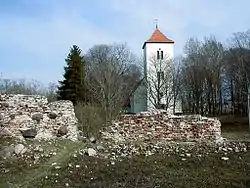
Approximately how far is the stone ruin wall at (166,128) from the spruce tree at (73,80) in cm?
1835

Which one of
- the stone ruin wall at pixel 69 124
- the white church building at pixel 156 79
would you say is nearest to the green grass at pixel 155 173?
the stone ruin wall at pixel 69 124

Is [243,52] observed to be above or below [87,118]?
above

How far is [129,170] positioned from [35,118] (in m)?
4.05

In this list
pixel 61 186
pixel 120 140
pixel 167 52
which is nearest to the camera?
pixel 61 186

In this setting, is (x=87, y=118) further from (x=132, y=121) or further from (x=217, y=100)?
(x=217, y=100)

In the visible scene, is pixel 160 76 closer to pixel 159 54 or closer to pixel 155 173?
pixel 159 54

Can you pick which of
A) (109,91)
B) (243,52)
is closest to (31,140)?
(109,91)

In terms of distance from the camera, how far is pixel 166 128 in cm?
1345

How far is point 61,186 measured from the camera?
7914 mm

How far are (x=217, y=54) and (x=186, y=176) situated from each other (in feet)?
120

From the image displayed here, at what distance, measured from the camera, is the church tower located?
129 feet

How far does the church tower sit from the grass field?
28.0m

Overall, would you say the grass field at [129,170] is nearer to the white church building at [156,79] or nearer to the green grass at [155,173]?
the green grass at [155,173]

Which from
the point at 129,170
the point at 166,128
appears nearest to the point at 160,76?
the point at 166,128
